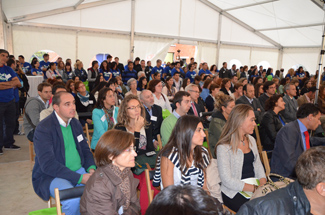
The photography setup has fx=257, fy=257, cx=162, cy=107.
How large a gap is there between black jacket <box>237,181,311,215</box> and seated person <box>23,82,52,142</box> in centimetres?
328

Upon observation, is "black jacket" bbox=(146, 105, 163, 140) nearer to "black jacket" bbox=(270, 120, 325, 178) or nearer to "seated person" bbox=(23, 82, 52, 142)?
"seated person" bbox=(23, 82, 52, 142)

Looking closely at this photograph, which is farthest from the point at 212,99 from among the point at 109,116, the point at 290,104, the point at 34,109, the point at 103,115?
the point at 34,109

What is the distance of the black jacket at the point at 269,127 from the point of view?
3922mm

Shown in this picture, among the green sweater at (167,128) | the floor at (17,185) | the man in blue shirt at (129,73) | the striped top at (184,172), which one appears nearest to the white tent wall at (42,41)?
the man in blue shirt at (129,73)

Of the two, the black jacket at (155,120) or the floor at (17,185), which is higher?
the black jacket at (155,120)

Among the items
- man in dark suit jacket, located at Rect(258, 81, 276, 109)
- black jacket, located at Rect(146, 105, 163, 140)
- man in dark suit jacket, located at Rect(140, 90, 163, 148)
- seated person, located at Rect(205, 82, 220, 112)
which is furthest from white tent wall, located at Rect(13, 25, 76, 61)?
man in dark suit jacket, located at Rect(258, 81, 276, 109)

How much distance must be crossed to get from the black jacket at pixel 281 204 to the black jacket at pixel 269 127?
8.76 ft

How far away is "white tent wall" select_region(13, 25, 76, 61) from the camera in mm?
9945

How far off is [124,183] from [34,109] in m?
2.49

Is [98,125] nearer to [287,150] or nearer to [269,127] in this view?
[287,150]

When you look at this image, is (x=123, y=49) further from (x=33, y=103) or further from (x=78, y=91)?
(x=33, y=103)

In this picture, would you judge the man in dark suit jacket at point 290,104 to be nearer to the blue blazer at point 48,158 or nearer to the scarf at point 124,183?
the scarf at point 124,183

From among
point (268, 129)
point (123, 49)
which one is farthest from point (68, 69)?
point (268, 129)

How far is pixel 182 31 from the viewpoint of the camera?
1404 cm
